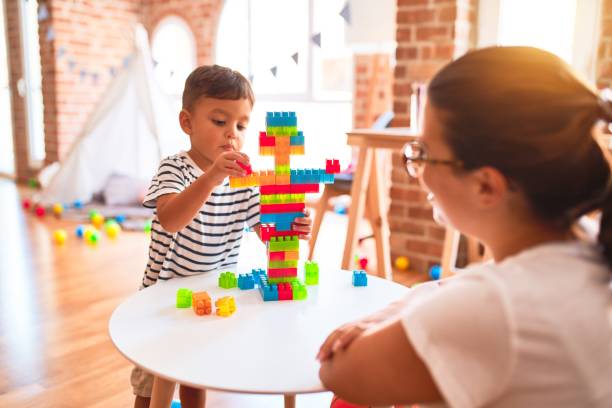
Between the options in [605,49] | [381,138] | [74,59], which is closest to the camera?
[381,138]

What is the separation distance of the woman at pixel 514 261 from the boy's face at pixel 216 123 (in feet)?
2.22

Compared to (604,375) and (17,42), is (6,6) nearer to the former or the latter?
(17,42)

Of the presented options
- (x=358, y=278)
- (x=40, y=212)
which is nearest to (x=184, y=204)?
(x=358, y=278)

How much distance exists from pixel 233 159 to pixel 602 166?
2.02 ft

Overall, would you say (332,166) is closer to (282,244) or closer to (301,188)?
(301,188)

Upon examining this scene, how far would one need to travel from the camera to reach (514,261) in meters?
0.59

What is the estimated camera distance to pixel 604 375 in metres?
0.57

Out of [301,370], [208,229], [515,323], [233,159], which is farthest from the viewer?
[208,229]

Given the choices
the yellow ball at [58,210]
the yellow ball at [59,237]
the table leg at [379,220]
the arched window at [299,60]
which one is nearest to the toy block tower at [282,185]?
the table leg at [379,220]

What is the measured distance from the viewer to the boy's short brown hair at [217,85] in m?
1.24

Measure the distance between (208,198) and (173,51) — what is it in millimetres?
4829

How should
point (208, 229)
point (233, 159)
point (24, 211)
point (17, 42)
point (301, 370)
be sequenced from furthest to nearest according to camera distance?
point (17, 42) < point (24, 211) < point (208, 229) < point (233, 159) < point (301, 370)

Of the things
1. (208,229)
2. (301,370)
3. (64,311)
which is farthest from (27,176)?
(301,370)

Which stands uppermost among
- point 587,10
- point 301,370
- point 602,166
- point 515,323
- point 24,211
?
point 587,10
